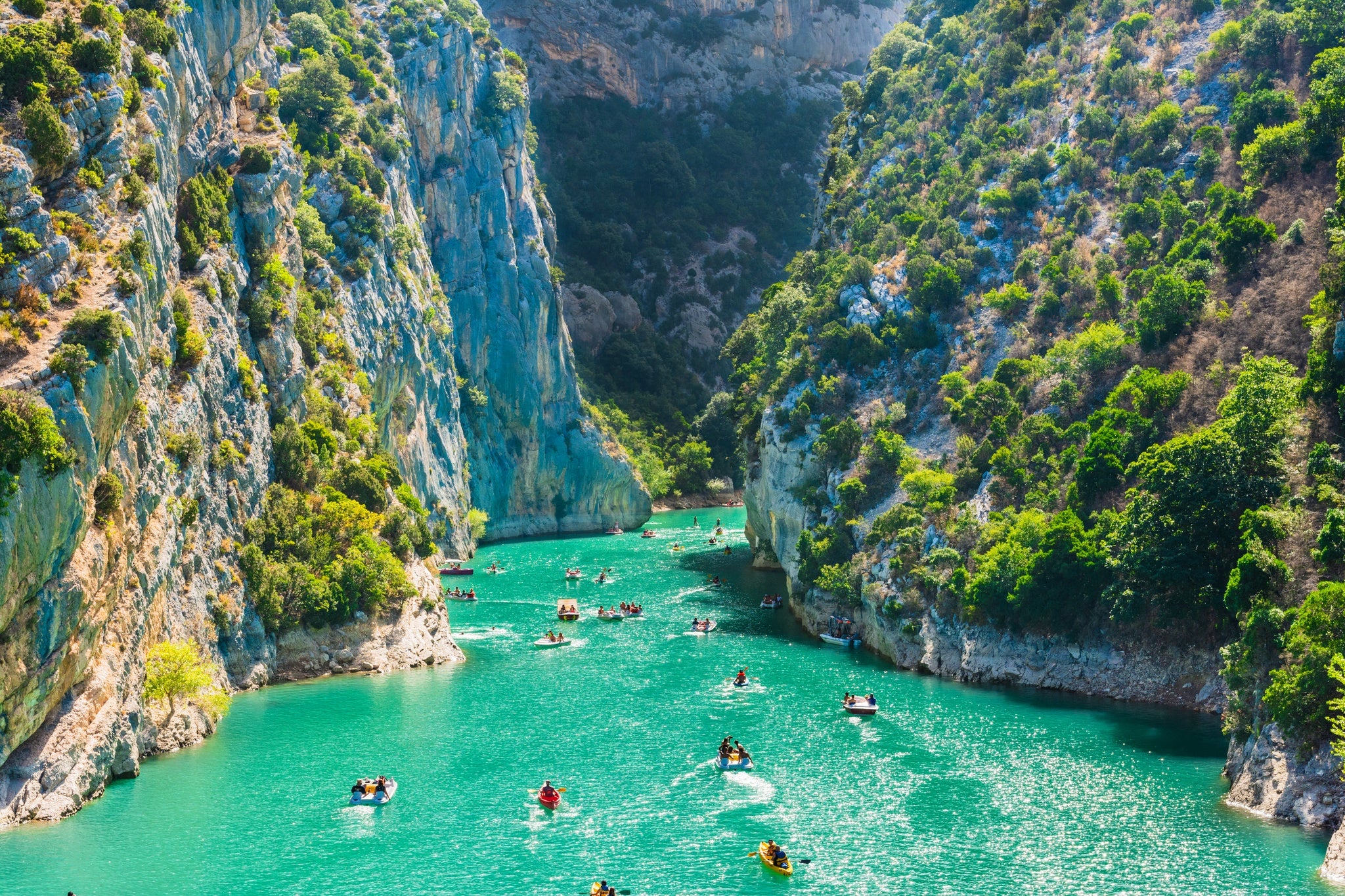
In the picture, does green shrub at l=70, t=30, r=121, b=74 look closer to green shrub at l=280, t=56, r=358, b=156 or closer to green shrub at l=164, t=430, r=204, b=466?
green shrub at l=164, t=430, r=204, b=466

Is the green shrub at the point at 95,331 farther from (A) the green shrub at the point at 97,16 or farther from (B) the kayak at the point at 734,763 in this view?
(B) the kayak at the point at 734,763

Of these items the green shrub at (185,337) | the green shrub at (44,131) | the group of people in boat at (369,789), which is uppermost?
the green shrub at (44,131)

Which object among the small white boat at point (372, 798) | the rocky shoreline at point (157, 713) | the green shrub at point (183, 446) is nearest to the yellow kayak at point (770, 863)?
the small white boat at point (372, 798)

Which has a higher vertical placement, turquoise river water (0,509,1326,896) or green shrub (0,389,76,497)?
green shrub (0,389,76,497)

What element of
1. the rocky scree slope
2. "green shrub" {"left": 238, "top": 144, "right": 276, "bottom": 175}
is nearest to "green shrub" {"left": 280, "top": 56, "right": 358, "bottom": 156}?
"green shrub" {"left": 238, "top": 144, "right": 276, "bottom": 175}

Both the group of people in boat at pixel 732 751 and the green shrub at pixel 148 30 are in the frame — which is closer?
the group of people in boat at pixel 732 751

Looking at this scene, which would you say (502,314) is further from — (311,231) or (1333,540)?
(1333,540)
